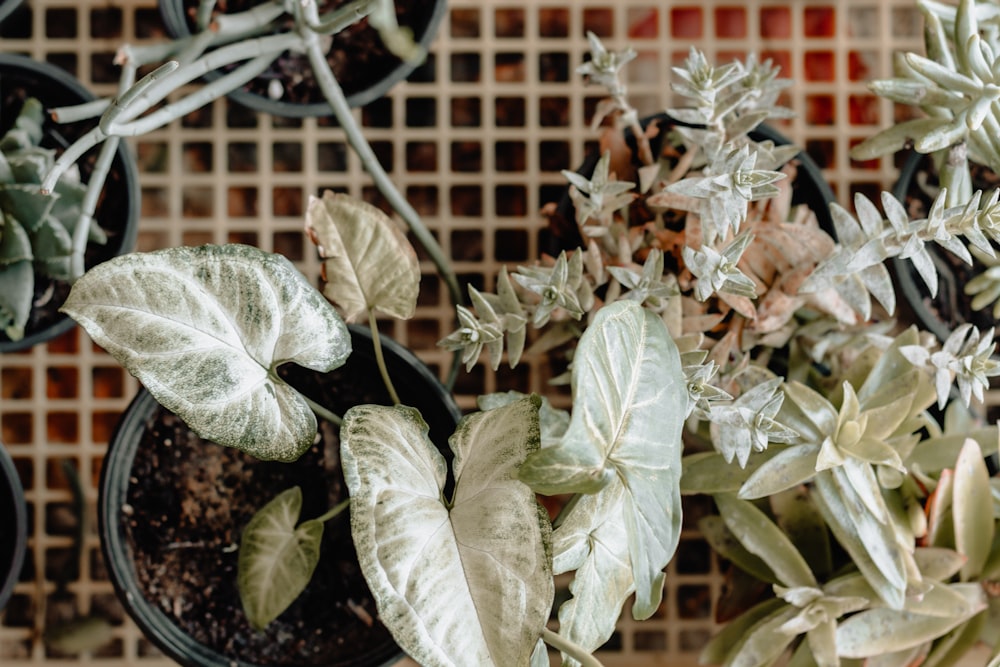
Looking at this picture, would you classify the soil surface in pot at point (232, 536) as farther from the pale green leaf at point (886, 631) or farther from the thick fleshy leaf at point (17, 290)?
the pale green leaf at point (886, 631)

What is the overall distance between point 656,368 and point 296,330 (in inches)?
11.0

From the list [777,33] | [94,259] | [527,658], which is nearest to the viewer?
[527,658]

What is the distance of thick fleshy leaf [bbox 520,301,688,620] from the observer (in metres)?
0.60

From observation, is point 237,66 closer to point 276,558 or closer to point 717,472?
point 276,558

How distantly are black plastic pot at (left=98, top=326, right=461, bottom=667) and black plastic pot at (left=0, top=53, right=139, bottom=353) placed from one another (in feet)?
0.48

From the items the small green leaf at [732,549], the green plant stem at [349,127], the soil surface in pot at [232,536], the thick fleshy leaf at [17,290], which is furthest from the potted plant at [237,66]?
the small green leaf at [732,549]

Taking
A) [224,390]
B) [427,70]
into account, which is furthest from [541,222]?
[224,390]

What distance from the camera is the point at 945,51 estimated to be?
0.79m

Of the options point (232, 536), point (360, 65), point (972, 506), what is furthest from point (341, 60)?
point (972, 506)

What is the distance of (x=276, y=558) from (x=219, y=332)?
241 mm

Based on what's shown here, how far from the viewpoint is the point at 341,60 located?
0.98m

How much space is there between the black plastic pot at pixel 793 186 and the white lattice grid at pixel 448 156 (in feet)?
0.39

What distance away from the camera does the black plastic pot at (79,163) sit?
35.5 inches

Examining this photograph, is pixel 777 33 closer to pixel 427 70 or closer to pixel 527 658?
pixel 427 70
